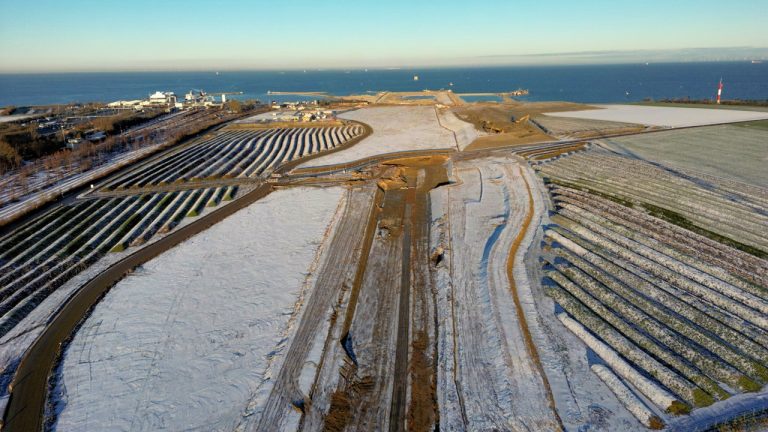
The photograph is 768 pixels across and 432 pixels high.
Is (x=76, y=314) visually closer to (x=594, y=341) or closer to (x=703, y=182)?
(x=594, y=341)

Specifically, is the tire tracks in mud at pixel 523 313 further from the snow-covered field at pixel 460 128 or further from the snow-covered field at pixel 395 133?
the snow-covered field at pixel 460 128

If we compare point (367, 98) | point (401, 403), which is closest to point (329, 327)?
point (401, 403)

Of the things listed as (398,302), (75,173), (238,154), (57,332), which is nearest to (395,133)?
(238,154)

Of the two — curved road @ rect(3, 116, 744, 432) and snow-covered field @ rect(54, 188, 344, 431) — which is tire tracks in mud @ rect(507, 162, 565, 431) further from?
curved road @ rect(3, 116, 744, 432)

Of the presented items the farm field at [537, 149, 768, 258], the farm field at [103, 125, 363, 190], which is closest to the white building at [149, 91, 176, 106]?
the farm field at [103, 125, 363, 190]

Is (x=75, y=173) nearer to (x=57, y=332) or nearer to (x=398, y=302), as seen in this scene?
(x=57, y=332)

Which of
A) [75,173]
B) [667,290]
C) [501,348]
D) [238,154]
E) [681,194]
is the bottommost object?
[501,348]
